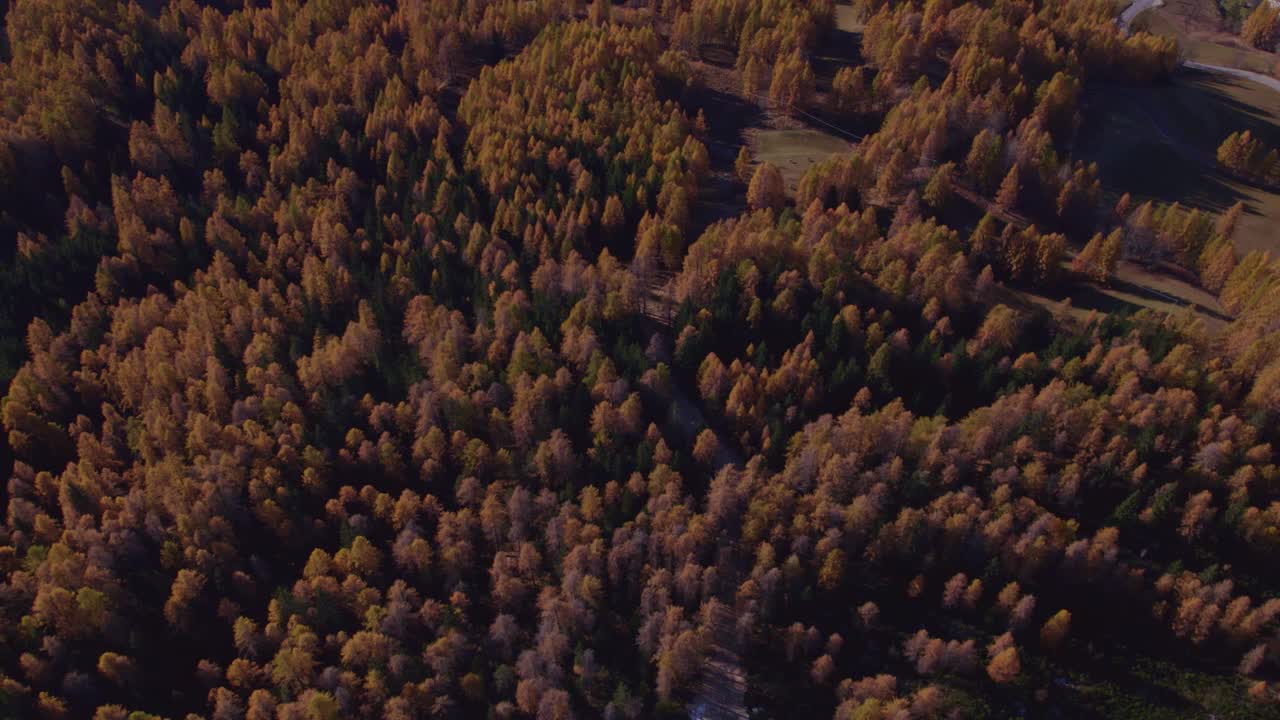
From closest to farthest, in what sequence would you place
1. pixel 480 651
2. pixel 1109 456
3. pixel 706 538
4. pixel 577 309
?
pixel 480 651, pixel 706 538, pixel 1109 456, pixel 577 309

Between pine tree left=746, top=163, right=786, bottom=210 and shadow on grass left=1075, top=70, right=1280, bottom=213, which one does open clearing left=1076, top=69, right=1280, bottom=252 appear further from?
pine tree left=746, top=163, right=786, bottom=210

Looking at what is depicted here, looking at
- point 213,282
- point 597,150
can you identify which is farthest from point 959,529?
point 213,282

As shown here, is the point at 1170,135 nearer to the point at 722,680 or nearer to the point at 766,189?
the point at 766,189

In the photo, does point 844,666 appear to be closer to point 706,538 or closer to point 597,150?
point 706,538

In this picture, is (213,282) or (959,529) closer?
(959,529)

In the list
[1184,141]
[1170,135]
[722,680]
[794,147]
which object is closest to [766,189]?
[794,147]

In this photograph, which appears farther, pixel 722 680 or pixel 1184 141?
pixel 1184 141
